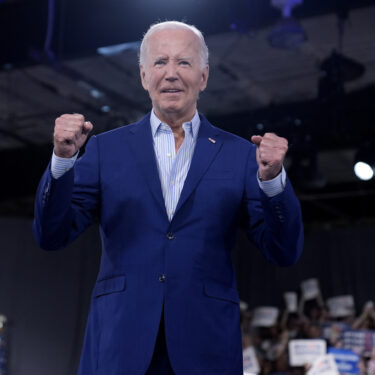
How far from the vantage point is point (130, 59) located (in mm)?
7191

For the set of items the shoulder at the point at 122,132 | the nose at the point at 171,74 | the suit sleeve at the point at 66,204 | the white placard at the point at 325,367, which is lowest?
the white placard at the point at 325,367

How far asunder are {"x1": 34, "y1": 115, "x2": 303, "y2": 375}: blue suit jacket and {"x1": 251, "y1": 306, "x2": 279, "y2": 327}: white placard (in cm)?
905

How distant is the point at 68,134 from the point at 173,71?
0.31 metres

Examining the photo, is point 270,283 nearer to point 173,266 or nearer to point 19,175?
point 19,175

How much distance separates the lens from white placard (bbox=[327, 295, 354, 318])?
9977 millimetres

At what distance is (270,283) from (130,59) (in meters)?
5.51

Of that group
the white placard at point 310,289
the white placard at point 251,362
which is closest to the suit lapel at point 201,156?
the white placard at point 251,362

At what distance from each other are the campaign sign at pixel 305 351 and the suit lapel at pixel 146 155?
22.3 ft

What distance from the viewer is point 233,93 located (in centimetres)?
823

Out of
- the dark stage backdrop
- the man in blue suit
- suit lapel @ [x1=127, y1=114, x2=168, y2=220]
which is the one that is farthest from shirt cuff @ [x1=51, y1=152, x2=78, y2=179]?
the dark stage backdrop

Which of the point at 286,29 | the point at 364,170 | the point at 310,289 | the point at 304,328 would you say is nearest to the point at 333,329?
the point at 304,328

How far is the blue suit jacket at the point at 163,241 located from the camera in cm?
123

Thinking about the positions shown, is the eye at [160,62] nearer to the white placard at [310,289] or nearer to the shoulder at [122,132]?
the shoulder at [122,132]

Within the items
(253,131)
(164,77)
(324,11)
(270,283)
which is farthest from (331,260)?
(164,77)
